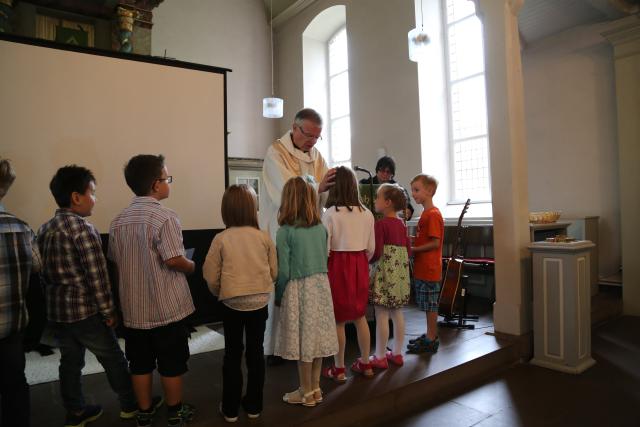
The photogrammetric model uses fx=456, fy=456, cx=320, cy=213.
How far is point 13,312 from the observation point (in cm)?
180

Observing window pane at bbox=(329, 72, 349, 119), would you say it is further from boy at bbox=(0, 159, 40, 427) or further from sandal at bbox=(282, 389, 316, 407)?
boy at bbox=(0, 159, 40, 427)

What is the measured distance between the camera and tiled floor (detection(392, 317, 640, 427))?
2471mm

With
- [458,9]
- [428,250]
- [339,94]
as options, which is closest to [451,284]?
[428,250]

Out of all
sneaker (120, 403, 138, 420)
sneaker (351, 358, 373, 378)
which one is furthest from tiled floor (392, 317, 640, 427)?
sneaker (120, 403, 138, 420)

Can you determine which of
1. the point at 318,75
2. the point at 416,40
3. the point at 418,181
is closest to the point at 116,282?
the point at 418,181

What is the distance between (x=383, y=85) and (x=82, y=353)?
6587mm

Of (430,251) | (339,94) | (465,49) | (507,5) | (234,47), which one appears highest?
(234,47)

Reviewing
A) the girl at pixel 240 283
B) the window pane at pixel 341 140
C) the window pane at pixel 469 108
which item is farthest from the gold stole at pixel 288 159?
the window pane at pixel 341 140

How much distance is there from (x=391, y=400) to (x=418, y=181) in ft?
4.64

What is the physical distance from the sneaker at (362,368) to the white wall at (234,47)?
7.67 meters

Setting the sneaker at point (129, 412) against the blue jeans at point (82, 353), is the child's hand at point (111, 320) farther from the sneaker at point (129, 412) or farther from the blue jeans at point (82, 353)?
the sneaker at point (129, 412)

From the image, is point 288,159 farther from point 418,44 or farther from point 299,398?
point 418,44

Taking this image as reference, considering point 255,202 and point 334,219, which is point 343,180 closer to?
point 334,219

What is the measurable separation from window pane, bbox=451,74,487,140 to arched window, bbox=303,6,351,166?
2674 mm
